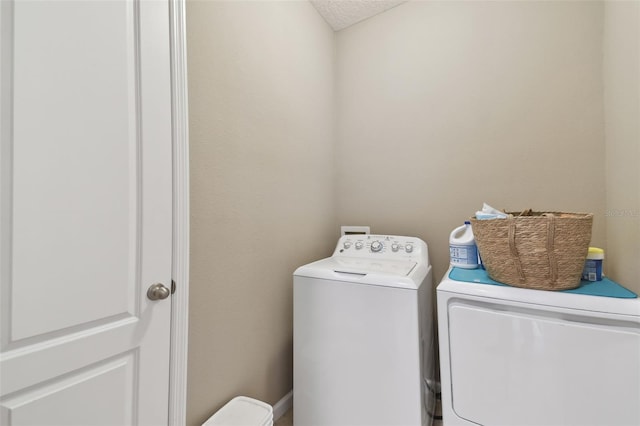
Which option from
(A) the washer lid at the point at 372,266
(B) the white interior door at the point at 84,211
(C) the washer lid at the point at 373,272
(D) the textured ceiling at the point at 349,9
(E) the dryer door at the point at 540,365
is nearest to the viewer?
(B) the white interior door at the point at 84,211

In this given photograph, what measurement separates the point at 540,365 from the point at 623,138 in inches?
41.1

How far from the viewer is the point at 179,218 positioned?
96 centimetres

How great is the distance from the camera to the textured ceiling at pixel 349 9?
1889 millimetres

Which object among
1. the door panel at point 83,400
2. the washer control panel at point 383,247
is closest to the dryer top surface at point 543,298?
the washer control panel at point 383,247

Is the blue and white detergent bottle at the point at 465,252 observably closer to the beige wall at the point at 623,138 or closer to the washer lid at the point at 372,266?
the washer lid at the point at 372,266

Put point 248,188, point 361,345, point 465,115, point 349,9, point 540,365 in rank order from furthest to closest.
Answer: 1. point 349,9
2. point 465,115
3. point 248,188
4. point 361,345
5. point 540,365

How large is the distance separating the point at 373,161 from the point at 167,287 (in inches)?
63.3

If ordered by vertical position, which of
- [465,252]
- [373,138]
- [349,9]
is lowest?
[465,252]

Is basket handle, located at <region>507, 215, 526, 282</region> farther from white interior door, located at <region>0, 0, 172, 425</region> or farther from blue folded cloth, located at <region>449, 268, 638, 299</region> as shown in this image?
white interior door, located at <region>0, 0, 172, 425</region>

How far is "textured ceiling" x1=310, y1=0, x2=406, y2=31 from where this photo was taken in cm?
189

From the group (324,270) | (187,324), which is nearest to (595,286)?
(324,270)

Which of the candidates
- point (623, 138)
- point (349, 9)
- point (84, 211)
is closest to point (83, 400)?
point (84, 211)

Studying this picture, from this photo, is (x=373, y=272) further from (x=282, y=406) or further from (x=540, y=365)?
(x=282, y=406)

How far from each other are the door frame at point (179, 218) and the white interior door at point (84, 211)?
0.03m
